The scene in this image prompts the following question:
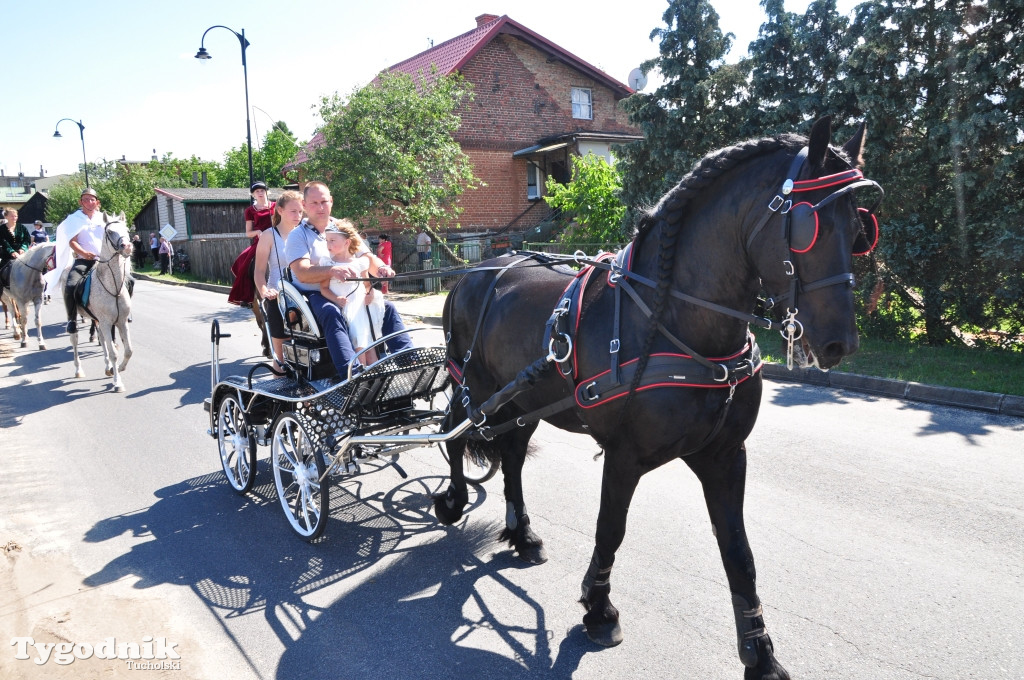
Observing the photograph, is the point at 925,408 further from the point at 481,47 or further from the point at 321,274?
the point at 481,47

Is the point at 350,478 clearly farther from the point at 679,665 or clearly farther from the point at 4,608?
the point at 679,665

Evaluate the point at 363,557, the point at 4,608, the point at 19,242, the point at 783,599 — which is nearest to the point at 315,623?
the point at 363,557

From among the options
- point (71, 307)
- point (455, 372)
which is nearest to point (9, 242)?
point (71, 307)

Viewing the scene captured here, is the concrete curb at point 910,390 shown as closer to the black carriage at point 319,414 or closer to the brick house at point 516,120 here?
Result: the black carriage at point 319,414

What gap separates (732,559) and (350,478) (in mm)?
3831

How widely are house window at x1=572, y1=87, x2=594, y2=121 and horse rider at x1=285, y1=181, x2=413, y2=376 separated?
28460 mm

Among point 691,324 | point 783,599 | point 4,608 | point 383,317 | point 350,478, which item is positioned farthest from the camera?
point 350,478

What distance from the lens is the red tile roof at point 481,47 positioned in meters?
29.0

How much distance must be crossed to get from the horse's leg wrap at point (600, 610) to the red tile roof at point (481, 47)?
26132mm

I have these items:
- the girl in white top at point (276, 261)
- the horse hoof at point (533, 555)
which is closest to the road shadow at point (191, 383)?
the girl in white top at point (276, 261)

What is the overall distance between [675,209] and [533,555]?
97.1 inches

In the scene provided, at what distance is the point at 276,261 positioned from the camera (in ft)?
22.6

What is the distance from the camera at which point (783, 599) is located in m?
3.94

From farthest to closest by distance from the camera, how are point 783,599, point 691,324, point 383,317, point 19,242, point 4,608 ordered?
point 19,242 → point 383,317 → point 4,608 → point 783,599 → point 691,324
